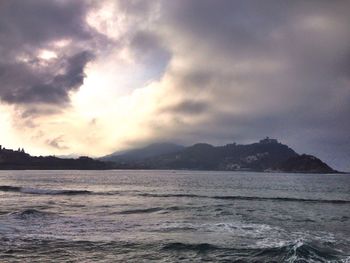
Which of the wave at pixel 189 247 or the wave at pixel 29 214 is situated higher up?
the wave at pixel 29 214

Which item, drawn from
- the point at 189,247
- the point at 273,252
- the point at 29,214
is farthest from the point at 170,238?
the point at 29,214

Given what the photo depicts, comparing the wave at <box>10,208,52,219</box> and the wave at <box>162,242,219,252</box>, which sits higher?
the wave at <box>10,208,52,219</box>

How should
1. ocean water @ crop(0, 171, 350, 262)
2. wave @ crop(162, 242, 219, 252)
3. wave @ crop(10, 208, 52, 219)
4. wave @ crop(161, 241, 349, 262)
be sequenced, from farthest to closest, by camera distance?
1. wave @ crop(10, 208, 52, 219)
2. wave @ crop(162, 242, 219, 252)
3. ocean water @ crop(0, 171, 350, 262)
4. wave @ crop(161, 241, 349, 262)

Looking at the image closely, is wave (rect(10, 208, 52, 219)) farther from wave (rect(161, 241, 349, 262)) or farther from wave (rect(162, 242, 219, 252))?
wave (rect(161, 241, 349, 262))

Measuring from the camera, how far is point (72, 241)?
90.9 ft

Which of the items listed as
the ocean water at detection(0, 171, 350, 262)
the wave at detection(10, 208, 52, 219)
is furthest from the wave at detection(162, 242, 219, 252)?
the wave at detection(10, 208, 52, 219)

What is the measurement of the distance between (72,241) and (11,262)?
634 centimetres

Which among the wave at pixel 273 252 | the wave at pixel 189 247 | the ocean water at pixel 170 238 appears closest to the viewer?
the wave at pixel 273 252

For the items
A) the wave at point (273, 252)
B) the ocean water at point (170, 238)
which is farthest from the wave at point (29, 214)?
the wave at point (273, 252)

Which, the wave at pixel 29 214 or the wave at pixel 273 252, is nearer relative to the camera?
the wave at pixel 273 252

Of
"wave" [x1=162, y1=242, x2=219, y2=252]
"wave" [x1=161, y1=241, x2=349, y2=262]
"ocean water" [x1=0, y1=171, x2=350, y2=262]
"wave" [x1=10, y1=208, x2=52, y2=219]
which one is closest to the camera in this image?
"wave" [x1=161, y1=241, x2=349, y2=262]

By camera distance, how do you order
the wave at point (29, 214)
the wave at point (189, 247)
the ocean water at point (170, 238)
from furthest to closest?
the wave at point (29, 214) < the wave at point (189, 247) < the ocean water at point (170, 238)

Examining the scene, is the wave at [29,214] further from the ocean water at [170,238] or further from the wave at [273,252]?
the wave at [273,252]

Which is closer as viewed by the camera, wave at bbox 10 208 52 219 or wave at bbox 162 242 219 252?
wave at bbox 162 242 219 252
